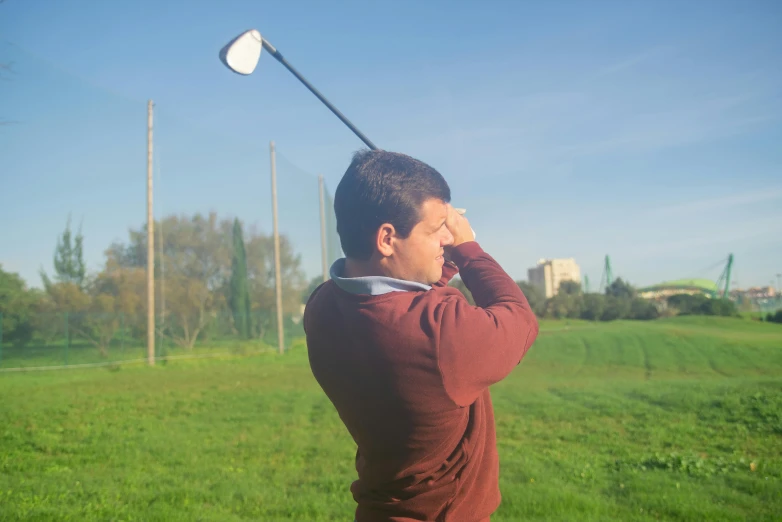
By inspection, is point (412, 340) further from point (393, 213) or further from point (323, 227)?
point (323, 227)

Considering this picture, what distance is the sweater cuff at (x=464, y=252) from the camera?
5.13 feet

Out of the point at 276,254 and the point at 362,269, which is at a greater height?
the point at 276,254

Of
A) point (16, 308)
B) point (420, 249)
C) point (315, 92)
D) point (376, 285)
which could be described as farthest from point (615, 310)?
point (376, 285)

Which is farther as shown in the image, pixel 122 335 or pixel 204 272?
pixel 204 272

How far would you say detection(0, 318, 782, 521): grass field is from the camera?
15.6ft

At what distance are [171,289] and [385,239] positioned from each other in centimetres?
2307

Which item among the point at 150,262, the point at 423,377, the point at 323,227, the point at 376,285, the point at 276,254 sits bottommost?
the point at 423,377

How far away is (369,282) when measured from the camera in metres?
1.41

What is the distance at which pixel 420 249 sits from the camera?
1497 millimetres

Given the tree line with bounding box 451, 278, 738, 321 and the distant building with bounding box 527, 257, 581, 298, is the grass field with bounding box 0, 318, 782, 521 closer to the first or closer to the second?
the distant building with bounding box 527, 257, 581, 298

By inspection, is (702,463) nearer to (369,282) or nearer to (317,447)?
(317,447)

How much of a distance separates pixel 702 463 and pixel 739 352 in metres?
11.4

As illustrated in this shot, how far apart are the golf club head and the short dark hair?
834 mm

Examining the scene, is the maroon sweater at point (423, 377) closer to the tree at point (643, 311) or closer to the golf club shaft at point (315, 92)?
the golf club shaft at point (315, 92)
